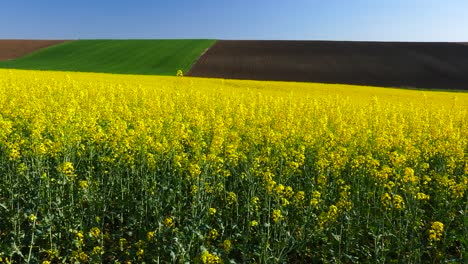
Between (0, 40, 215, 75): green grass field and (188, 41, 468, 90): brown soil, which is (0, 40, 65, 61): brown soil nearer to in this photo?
Result: (0, 40, 215, 75): green grass field

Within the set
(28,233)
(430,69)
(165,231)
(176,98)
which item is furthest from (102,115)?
(430,69)

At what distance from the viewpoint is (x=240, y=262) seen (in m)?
5.32

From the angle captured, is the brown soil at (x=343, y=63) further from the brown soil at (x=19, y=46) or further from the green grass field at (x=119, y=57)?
the brown soil at (x=19, y=46)

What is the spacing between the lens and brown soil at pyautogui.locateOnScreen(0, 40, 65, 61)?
62.6 m

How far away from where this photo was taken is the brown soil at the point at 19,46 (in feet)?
205

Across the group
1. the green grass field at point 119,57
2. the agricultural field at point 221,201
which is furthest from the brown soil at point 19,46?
the agricultural field at point 221,201

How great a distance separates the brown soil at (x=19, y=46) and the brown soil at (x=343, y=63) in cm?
2935

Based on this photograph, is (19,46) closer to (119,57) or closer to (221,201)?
(119,57)

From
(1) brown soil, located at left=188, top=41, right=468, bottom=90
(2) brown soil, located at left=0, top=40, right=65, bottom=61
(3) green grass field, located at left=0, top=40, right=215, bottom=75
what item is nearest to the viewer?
(1) brown soil, located at left=188, top=41, right=468, bottom=90

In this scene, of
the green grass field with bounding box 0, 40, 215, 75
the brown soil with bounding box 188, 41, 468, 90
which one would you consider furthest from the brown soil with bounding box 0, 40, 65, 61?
the brown soil with bounding box 188, 41, 468, 90

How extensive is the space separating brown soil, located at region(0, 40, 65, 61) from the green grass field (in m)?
2.23

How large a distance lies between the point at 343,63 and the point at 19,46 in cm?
5287

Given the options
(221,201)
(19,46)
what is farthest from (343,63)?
(221,201)

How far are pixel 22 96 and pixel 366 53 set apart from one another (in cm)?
5693
